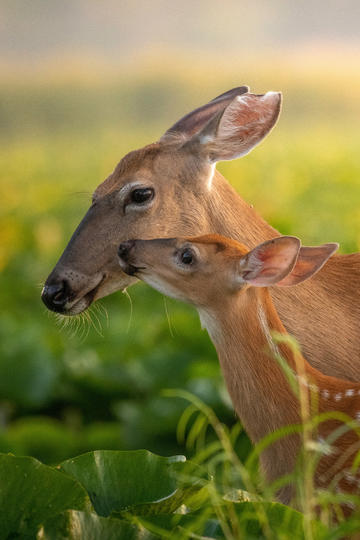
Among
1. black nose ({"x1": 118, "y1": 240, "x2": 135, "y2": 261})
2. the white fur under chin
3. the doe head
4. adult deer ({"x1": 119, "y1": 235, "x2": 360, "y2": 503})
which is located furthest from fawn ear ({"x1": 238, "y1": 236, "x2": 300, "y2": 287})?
the doe head

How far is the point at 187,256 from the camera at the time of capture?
1708 mm

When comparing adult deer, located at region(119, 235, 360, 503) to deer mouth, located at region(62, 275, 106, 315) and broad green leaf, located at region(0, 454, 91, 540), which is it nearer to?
deer mouth, located at region(62, 275, 106, 315)

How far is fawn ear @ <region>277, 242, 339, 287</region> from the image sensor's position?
173cm

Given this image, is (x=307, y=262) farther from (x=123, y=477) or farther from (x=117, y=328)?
(x=117, y=328)

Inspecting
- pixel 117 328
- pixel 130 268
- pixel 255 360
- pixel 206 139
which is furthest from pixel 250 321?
A: pixel 117 328

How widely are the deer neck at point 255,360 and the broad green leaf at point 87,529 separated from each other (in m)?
0.41

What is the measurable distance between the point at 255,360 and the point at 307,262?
0.20 m

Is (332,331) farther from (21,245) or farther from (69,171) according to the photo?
(69,171)

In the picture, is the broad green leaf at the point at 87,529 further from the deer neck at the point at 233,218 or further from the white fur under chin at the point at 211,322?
the deer neck at the point at 233,218

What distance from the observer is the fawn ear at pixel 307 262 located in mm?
1732

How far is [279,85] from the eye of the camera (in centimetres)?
780

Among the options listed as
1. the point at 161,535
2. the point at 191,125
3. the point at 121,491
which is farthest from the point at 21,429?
the point at 161,535

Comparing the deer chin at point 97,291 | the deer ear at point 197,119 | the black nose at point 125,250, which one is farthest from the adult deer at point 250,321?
the deer ear at point 197,119

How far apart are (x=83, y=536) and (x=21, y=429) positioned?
1.76 metres
